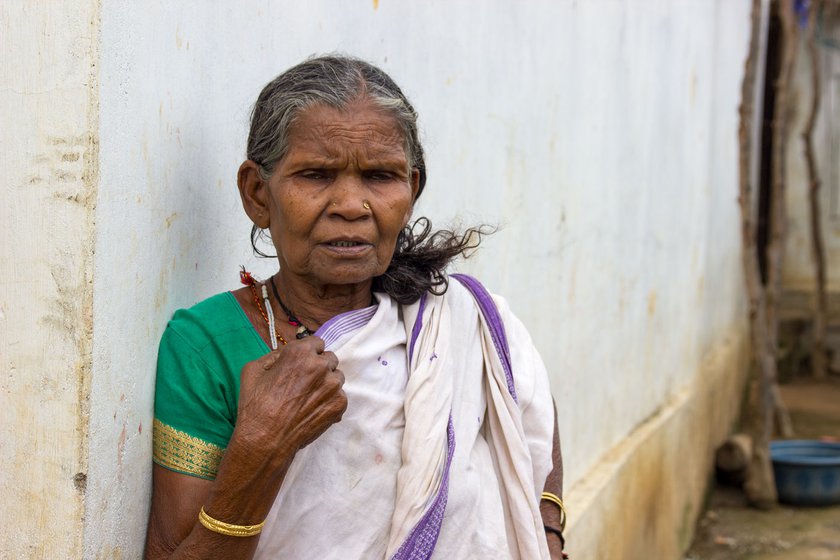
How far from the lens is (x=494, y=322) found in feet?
7.04

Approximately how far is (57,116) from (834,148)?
36.7 ft

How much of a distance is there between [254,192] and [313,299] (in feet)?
0.71

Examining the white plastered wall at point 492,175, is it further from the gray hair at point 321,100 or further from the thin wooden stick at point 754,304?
the thin wooden stick at point 754,304

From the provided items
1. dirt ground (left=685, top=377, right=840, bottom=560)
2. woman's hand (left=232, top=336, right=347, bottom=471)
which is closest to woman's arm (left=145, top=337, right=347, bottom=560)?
woman's hand (left=232, top=336, right=347, bottom=471)

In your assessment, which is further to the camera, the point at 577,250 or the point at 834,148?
the point at 834,148

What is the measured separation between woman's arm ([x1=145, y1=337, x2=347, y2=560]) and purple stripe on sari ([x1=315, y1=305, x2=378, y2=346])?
0.11 metres

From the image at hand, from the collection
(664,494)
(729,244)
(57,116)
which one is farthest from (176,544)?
(729,244)

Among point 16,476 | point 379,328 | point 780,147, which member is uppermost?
point 780,147

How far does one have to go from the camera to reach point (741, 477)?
758 cm

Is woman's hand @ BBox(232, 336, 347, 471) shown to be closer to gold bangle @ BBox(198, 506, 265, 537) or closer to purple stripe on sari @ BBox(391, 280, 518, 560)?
gold bangle @ BBox(198, 506, 265, 537)

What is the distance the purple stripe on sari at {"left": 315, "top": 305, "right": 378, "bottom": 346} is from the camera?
1.85 metres

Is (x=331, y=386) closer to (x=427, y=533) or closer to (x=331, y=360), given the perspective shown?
(x=331, y=360)

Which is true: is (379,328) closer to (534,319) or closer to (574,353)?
(534,319)

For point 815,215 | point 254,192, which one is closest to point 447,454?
point 254,192
